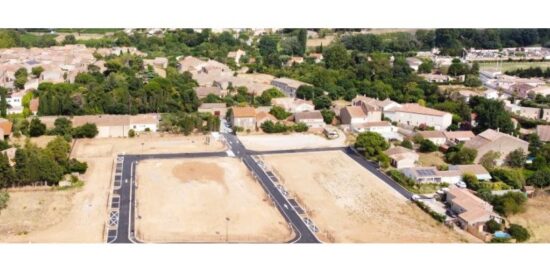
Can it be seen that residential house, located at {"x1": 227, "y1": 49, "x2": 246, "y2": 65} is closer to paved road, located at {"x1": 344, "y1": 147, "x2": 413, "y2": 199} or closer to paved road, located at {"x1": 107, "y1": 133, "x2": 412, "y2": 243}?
paved road, located at {"x1": 107, "y1": 133, "x2": 412, "y2": 243}

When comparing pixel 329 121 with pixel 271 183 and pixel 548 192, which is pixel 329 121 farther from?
pixel 548 192

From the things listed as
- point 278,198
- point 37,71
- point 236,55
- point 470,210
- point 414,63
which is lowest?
point 278,198

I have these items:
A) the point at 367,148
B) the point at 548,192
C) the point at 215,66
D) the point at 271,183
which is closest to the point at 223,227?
the point at 271,183

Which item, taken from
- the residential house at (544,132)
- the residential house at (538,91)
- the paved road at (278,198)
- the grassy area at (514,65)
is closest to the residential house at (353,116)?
the paved road at (278,198)

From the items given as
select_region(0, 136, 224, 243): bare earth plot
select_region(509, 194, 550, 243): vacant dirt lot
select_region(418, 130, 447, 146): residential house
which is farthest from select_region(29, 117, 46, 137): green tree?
select_region(509, 194, 550, 243): vacant dirt lot

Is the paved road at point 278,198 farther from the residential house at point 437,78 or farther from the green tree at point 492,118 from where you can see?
the residential house at point 437,78

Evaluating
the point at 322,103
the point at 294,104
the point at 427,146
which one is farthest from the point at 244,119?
the point at 427,146

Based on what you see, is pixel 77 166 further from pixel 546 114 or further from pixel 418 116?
pixel 546 114
